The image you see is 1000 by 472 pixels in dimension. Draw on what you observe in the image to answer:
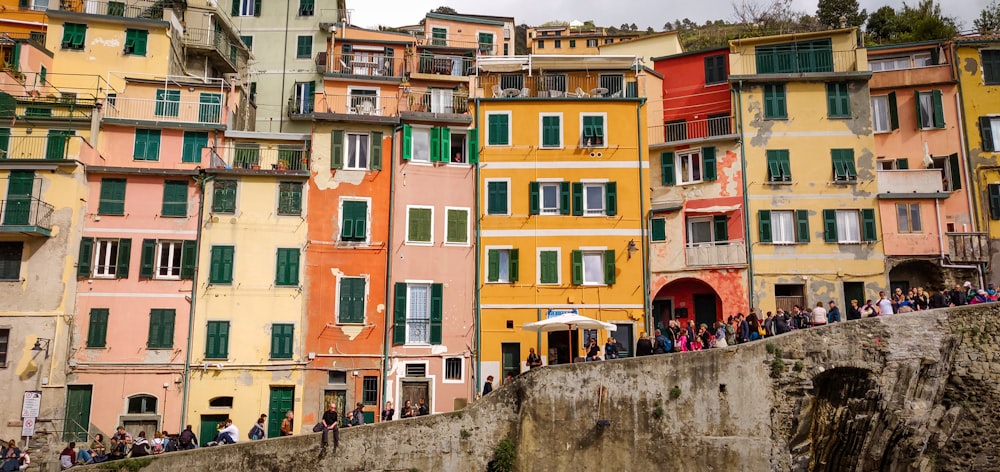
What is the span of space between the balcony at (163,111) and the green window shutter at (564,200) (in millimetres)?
14274

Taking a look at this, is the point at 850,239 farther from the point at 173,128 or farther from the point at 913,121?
the point at 173,128

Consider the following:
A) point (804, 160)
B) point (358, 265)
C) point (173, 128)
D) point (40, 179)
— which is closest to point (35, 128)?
point (40, 179)

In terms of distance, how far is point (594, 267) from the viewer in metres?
33.0

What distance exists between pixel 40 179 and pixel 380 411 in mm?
15434

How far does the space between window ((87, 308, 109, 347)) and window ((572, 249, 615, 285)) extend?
17793 mm

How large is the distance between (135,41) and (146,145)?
20.9 ft

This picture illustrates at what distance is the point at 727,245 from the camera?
111 ft

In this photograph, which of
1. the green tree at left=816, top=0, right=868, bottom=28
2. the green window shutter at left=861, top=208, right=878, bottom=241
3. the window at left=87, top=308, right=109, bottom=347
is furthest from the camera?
the green tree at left=816, top=0, right=868, bottom=28

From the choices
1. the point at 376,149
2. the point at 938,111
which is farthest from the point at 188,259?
the point at 938,111

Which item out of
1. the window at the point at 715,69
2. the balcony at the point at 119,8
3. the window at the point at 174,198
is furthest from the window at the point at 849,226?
the balcony at the point at 119,8

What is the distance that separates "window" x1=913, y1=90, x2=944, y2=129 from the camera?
3603 centimetres

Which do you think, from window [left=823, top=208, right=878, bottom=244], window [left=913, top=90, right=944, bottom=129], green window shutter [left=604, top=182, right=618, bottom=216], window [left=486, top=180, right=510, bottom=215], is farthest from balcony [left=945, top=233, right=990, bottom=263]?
window [left=486, top=180, right=510, bottom=215]

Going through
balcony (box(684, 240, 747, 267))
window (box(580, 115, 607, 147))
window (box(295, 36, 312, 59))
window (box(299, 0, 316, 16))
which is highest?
window (box(299, 0, 316, 16))

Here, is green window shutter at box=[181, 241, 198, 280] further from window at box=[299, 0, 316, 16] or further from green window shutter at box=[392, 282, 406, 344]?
window at box=[299, 0, 316, 16]
